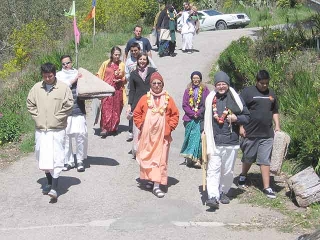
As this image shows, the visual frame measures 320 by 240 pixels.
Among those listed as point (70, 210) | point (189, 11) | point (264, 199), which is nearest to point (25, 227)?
point (70, 210)

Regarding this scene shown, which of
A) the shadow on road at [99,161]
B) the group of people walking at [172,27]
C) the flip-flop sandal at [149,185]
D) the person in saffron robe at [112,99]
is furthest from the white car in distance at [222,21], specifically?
the flip-flop sandal at [149,185]

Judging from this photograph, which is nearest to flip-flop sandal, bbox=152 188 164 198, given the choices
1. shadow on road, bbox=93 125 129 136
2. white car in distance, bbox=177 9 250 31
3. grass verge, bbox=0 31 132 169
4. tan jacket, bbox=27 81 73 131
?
tan jacket, bbox=27 81 73 131

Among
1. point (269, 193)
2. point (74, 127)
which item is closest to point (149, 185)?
point (74, 127)

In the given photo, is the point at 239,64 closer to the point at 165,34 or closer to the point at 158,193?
the point at 165,34

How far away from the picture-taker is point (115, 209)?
26.6 feet

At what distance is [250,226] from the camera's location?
7.49 meters

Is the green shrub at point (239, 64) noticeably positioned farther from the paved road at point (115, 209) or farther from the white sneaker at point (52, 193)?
the white sneaker at point (52, 193)

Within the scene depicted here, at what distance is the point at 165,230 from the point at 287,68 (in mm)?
6940

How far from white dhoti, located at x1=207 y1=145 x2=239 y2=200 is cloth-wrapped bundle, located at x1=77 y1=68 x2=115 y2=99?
2.39 m

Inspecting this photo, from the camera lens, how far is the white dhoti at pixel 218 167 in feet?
26.0

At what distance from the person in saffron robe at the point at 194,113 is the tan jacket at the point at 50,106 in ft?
6.90

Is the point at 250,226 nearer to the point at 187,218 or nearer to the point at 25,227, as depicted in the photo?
the point at 187,218

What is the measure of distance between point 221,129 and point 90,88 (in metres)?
2.42

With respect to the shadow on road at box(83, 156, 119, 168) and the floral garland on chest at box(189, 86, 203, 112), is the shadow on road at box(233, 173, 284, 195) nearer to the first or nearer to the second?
the floral garland on chest at box(189, 86, 203, 112)
